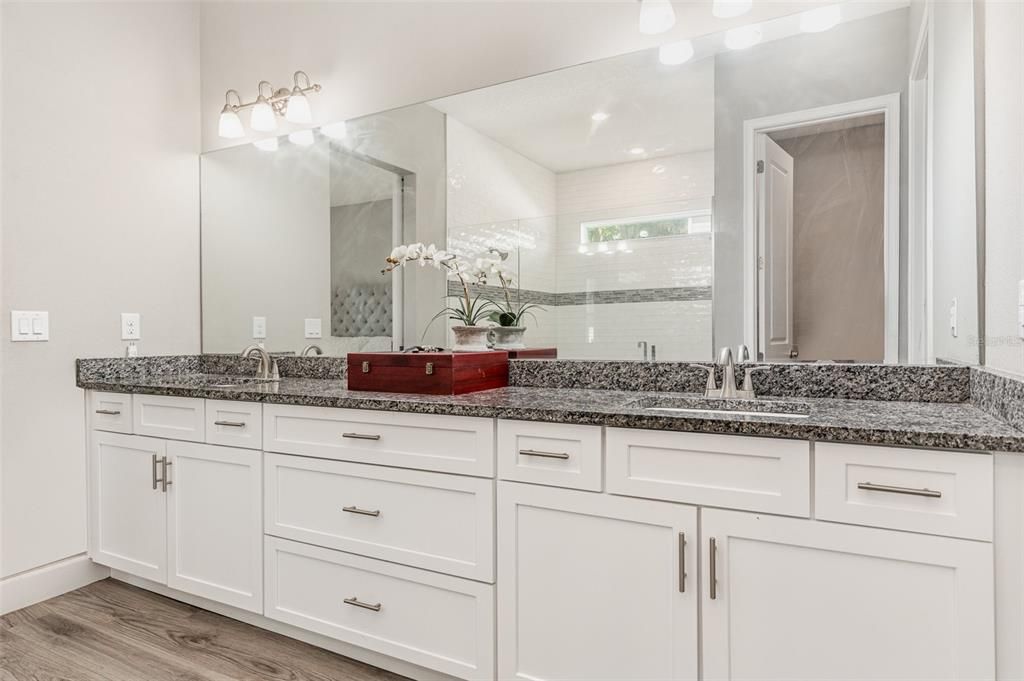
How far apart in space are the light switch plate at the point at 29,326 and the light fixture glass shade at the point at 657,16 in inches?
98.6

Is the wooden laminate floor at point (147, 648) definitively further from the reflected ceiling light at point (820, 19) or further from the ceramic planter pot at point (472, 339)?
the reflected ceiling light at point (820, 19)

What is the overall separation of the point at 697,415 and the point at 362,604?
3.75ft

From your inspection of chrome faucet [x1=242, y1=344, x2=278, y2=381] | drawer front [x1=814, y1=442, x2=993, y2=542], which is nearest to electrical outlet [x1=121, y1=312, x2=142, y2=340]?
chrome faucet [x1=242, y1=344, x2=278, y2=381]

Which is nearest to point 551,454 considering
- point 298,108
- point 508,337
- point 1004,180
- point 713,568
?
point 713,568

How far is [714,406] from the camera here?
5.38ft

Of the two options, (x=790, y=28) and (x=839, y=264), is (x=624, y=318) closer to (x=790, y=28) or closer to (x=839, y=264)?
(x=839, y=264)

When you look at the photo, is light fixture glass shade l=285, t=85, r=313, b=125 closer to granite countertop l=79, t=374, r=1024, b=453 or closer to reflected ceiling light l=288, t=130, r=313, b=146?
reflected ceiling light l=288, t=130, r=313, b=146

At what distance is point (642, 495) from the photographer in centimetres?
141

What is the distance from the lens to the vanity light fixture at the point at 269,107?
2729 millimetres

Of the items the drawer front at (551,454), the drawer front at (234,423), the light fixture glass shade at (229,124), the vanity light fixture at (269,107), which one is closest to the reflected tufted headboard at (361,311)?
the drawer front at (234,423)

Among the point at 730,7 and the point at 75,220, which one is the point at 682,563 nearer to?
the point at 730,7

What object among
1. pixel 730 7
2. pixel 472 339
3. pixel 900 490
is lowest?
pixel 900 490

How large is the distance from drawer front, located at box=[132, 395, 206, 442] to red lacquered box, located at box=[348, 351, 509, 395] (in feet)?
1.91

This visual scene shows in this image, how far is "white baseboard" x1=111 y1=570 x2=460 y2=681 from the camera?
1819 mm
